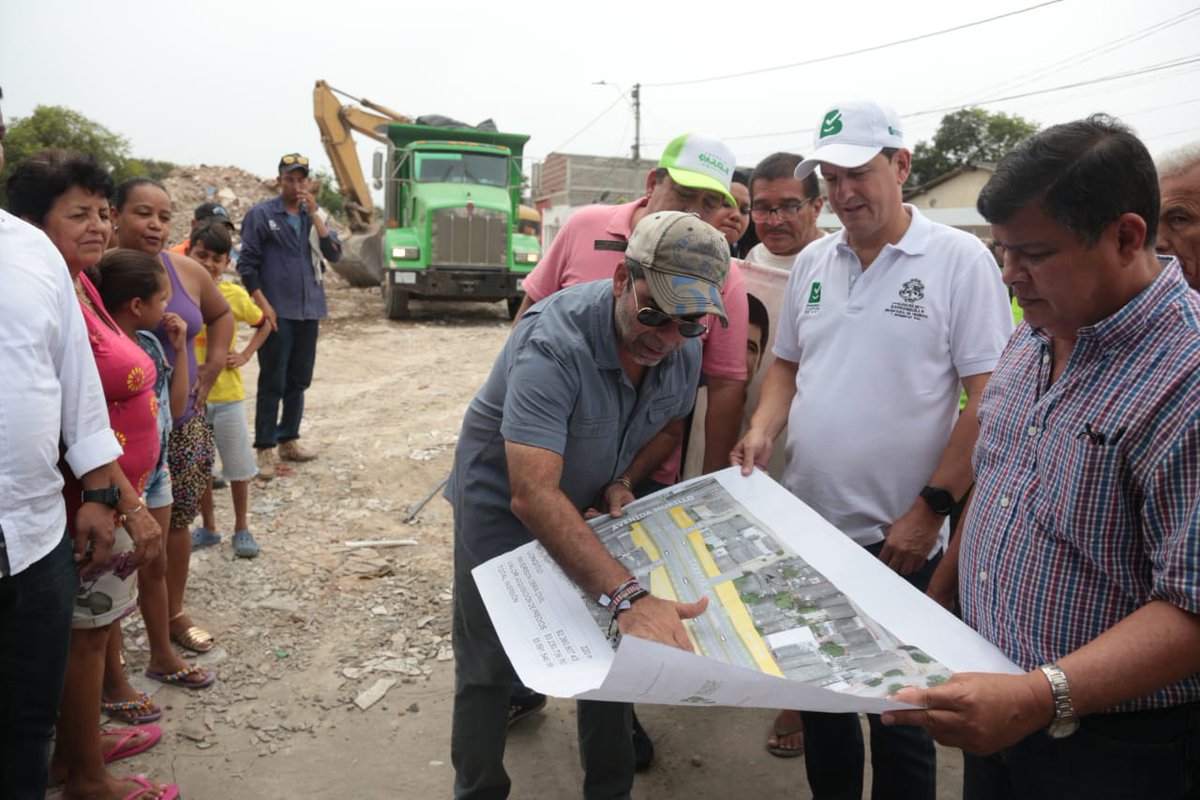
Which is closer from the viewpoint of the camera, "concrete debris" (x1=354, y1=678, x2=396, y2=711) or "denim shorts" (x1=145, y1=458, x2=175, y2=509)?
"denim shorts" (x1=145, y1=458, x2=175, y2=509)

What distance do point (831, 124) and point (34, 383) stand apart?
79.7 inches

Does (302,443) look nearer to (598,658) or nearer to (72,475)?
(72,475)

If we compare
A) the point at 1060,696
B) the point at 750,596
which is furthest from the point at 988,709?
the point at 750,596

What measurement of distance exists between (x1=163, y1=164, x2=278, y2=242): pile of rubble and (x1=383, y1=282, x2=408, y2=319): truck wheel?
31.9ft

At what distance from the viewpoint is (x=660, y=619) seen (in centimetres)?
142

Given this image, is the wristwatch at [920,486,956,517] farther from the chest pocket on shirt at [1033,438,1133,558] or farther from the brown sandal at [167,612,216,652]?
the brown sandal at [167,612,216,652]

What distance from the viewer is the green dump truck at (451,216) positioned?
40.5 ft

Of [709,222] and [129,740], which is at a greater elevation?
[709,222]

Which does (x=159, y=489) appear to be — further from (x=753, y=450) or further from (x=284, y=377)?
(x=284, y=377)

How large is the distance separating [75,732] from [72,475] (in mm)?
831

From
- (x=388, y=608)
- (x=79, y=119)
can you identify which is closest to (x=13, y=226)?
(x=388, y=608)

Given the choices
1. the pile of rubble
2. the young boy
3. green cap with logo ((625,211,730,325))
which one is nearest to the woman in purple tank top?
the young boy

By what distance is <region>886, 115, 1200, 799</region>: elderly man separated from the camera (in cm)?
110

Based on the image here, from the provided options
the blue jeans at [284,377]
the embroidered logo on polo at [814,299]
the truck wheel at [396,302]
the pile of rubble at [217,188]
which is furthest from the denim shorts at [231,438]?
the pile of rubble at [217,188]
